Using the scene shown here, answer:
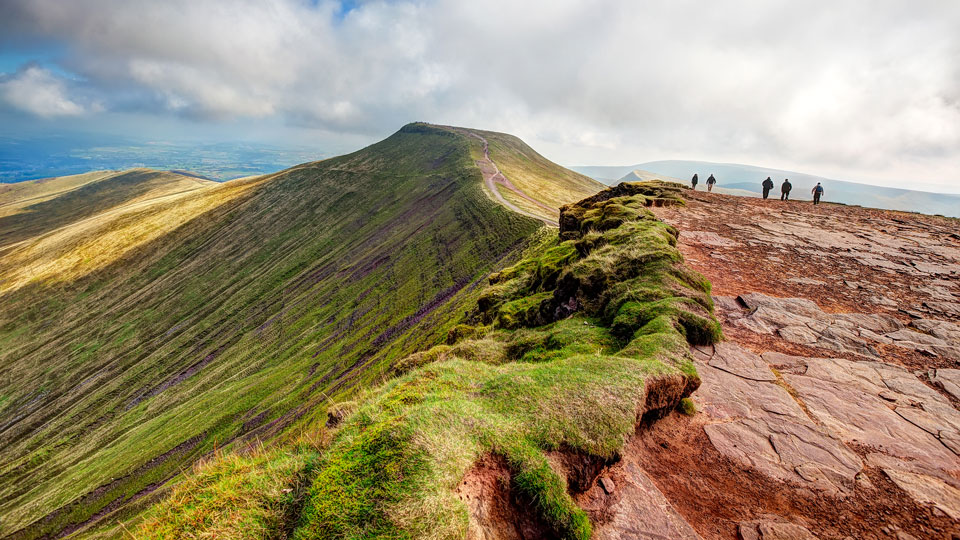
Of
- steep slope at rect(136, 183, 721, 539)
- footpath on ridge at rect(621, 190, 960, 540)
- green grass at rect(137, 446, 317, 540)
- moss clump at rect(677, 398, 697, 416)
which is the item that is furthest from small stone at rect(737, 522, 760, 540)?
green grass at rect(137, 446, 317, 540)

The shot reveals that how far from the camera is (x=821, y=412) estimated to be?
29.3 feet

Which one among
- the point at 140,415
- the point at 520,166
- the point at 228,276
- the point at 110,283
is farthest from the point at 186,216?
the point at 520,166

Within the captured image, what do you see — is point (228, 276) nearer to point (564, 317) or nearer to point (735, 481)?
point (564, 317)

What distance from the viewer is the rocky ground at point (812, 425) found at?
21.9 ft

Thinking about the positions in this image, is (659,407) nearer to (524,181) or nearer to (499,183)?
(499,183)

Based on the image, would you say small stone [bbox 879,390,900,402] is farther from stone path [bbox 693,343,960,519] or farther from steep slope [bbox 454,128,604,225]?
steep slope [bbox 454,128,604,225]

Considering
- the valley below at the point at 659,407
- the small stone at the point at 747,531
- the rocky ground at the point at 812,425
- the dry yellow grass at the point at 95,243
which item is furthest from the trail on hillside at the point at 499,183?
the dry yellow grass at the point at 95,243

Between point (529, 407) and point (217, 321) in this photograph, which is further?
point (217, 321)

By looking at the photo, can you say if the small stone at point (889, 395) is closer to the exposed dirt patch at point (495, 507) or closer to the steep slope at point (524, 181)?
the exposed dirt patch at point (495, 507)

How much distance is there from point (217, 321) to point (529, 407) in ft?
344

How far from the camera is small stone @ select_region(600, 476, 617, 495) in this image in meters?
7.39

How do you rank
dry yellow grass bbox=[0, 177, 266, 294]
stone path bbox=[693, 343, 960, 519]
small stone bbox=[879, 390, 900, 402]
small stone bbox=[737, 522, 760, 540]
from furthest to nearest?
1. dry yellow grass bbox=[0, 177, 266, 294]
2. small stone bbox=[879, 390, 900, 402]
3. stone path bbox=[693, 343, 960, 519]
4. small stone bbox=[737, 522, 760, 540]

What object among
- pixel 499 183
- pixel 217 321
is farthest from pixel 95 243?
pixel 499 183

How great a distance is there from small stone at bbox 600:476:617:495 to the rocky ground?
20mm
